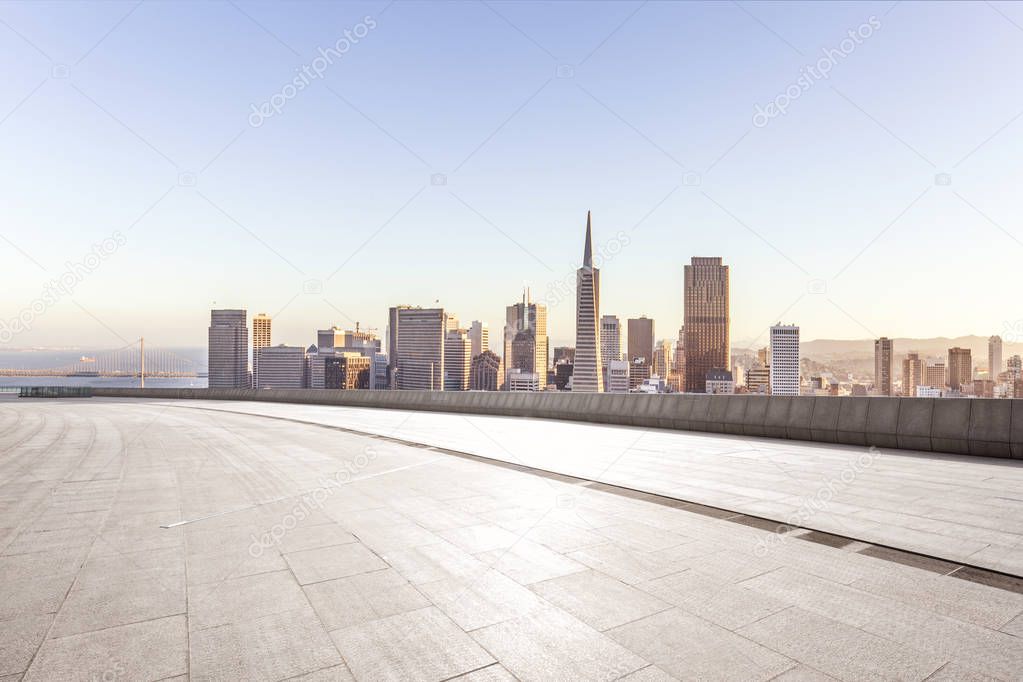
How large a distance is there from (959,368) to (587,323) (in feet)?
422

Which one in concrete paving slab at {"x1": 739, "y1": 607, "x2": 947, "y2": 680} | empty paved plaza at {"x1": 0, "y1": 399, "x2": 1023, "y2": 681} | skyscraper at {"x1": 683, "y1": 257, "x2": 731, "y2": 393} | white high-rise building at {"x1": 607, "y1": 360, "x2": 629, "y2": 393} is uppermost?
skyscraper at {"x1": 683, "y1": 257, "x2": 731, "y2": 393}

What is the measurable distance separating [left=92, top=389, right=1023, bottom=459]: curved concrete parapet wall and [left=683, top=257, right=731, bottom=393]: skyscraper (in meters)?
93.6

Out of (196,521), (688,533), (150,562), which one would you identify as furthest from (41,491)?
(688,533)

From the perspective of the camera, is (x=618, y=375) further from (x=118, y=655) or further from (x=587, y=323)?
(x=118, y=655)

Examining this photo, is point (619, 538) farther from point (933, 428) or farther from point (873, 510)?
point (933, 428)

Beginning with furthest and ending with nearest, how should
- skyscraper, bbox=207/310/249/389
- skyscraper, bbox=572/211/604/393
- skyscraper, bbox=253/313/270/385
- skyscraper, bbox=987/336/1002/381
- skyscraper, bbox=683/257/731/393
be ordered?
skyscraper, bbox=253/313/270/385
skyscraper, bbox=207/310/249/389
skyscraper, bbox=572/211/604/393
skyscraper, bbox=683/257/731/393
skyscraper, bbox=987/336/1002/381

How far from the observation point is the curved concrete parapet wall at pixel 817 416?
1102 centimetres

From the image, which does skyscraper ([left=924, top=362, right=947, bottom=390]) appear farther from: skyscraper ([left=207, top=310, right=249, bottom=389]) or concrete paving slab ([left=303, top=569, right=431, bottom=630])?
skyscraper ([left=207, top=310, right=249, bottom=389])

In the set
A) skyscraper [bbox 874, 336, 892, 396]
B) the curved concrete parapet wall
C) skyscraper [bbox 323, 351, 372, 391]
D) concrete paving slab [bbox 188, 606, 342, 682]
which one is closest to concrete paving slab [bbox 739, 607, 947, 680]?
concrete paving slab [bbox 188, 606, 342, 682]

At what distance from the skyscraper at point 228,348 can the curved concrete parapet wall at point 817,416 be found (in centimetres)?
15490

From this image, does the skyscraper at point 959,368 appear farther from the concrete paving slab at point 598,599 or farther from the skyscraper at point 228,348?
the skyscraper at point 228,348

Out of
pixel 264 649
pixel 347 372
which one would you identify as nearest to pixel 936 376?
pixel 264 649

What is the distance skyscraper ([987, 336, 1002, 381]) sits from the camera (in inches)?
535

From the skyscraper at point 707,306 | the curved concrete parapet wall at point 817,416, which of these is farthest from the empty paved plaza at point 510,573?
the skyscraper at point 707,306
